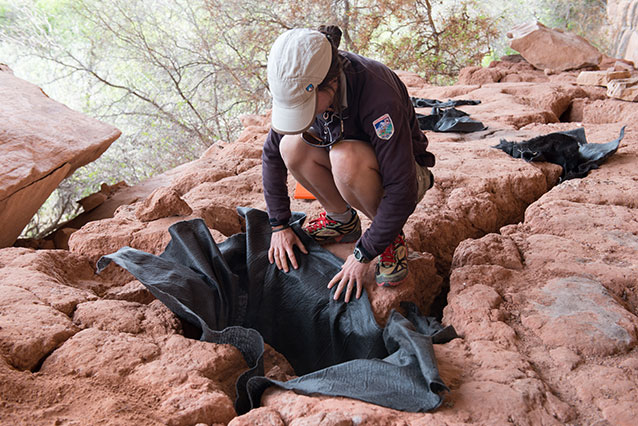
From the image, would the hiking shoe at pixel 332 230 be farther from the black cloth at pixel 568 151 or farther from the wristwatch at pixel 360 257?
the black cloth at pixel 568 151

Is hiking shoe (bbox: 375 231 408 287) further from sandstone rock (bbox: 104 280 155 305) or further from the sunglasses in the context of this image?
sandstone rock (bbox: 104 280 155 305)

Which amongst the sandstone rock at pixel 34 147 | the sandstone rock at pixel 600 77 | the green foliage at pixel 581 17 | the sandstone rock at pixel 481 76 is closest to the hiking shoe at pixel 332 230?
the sandstone rock at pixel 34 147

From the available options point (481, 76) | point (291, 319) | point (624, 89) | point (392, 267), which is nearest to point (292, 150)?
point (392, 267)

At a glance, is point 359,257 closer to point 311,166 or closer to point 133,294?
point 311,166

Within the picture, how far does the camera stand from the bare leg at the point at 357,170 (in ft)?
5.53

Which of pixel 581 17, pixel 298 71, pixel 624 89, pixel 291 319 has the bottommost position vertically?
pixel 291 319

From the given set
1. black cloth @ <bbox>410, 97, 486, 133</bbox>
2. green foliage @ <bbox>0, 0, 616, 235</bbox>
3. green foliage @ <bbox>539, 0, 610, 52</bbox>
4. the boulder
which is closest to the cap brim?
black cloth @ <bbox>410, 97, 486, 133</bbox>

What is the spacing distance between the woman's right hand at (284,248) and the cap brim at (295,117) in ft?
→ 2.02

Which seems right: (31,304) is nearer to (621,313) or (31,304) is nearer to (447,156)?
(621,313)

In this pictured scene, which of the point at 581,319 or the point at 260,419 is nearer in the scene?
the point at 260,419

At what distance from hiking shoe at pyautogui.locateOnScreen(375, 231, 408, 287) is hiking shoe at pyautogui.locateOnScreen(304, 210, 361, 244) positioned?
315mm

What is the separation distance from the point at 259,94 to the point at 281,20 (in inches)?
56.2

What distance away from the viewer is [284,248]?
78.2 inches

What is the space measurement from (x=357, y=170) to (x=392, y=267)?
16.3 inches
